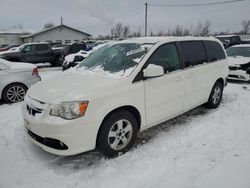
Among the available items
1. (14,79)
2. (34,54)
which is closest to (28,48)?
(34,54)

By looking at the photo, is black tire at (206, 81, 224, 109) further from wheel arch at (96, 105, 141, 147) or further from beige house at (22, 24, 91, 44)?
beige house at (22, 24, 91, 44)

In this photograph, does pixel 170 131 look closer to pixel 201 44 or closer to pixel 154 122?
pixel 154 122

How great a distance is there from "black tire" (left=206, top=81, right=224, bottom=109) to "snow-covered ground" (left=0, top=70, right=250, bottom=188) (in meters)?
0.86

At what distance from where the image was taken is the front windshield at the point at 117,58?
3.78 metres

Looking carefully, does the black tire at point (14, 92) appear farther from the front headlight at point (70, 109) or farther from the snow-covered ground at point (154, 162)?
the front headlight at point (70, 109)

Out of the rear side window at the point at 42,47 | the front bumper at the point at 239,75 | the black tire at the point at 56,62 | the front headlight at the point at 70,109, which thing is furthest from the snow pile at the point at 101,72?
the black tire at the point at 56,62

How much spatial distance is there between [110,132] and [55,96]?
3.03ft

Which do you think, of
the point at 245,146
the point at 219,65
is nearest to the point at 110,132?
the point at 245,146

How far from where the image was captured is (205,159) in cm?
339

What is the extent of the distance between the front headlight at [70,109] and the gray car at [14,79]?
14.0 feet

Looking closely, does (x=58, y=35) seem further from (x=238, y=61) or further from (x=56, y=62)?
(x=238, y=61)

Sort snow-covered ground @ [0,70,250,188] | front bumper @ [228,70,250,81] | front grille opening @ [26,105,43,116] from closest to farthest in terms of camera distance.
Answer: snow-covered ground @ [0,70,250,188]
front grille opening @ [26,105,43,116]
front bumper @ [228,70,250,81]

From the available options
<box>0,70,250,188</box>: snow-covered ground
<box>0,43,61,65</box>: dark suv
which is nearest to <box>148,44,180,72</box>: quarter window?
<box>0,70,250,188</box>: snow-covered ground

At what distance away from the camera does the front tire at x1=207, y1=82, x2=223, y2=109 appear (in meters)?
5.43
